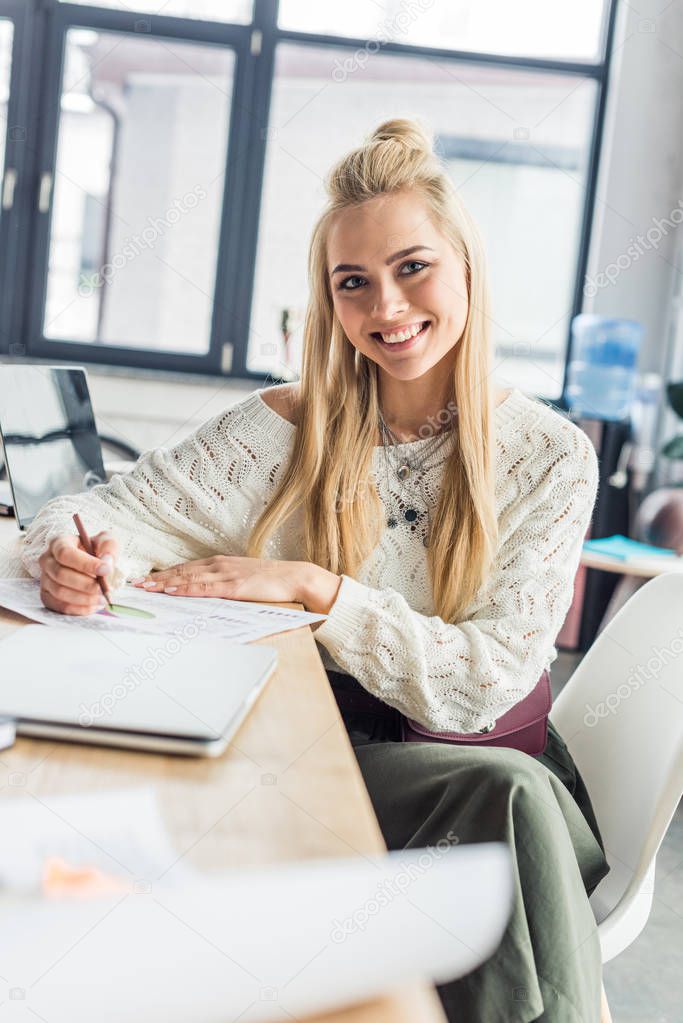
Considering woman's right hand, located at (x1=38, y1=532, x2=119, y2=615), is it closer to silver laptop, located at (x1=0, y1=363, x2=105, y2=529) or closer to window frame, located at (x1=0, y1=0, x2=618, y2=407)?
silver laptop, located at (x1=0, y1=363, x2=105, y2=529)

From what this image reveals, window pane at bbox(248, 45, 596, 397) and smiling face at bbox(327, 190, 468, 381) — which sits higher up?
window pane at bbox(248, 45, 596, 397)

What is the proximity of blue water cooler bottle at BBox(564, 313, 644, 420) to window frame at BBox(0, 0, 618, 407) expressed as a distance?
278mm

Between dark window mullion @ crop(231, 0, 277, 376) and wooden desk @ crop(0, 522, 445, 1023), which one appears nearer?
wooden desk @ crop(0, 522, 445, 1023)

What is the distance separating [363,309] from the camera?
141cm

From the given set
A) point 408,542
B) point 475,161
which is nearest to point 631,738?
point 408,542

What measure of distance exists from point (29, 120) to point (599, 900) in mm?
4243

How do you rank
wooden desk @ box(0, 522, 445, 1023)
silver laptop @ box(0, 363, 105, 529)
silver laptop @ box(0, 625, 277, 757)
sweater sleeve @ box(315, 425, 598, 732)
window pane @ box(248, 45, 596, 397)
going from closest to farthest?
wooden desk @ box(0, 522, 445, 1023)
silver laptop @ box(0, 625, 277, 757)
sweater sleeve @ box(315, 425, 598, 732)
silver laptop @ box(0, 363, 105, 529)
window pane @ box(248, 45, 596, 397)

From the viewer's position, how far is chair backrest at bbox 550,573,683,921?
1032mm

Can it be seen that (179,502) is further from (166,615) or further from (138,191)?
(138,191)

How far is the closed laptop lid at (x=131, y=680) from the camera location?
26.5 inches

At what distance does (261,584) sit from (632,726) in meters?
0.45

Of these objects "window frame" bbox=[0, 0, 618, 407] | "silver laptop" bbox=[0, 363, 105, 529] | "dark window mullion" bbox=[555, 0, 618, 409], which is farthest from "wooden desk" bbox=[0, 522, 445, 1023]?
"dark window mullion" bbox=[555, 0, 618, 409]

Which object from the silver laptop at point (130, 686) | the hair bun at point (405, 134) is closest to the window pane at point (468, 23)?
the hair bun at point (405, 134)

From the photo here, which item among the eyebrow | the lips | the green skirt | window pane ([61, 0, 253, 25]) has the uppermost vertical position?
window pane ([61, 0, 253, 25])
